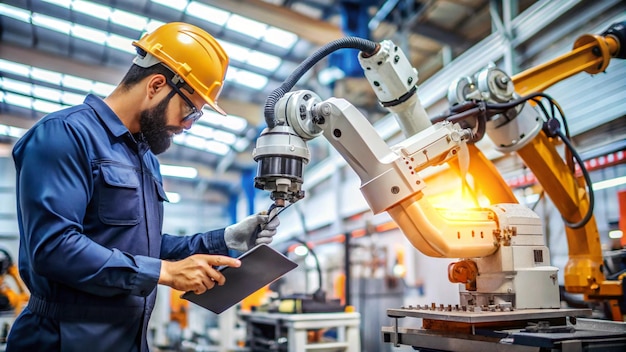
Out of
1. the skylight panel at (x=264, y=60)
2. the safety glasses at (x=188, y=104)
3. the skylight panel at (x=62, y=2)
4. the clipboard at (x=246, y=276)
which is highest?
the skylight panel at (x=62, y=2)

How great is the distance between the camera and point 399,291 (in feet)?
14.3

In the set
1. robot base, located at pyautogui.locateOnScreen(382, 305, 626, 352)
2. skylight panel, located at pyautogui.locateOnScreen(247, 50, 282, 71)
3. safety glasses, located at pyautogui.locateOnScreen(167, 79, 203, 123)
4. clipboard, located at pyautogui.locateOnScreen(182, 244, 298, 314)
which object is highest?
skylight panel, located at pyautogui.locateOnScreen(247, 50, 282, 71)

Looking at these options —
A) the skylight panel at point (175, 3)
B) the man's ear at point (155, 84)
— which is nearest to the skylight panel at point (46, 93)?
the skylight panel at point (175, 3)

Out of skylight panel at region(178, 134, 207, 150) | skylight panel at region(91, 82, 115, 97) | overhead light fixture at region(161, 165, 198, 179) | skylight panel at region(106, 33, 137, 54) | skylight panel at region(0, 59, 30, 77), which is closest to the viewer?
skylight panel at region(106, 33, 137, 54)

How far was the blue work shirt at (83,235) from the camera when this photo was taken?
Result: 116 centimetres

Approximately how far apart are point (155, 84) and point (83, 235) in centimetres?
54

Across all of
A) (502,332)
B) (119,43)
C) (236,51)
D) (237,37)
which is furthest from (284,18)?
(502,332)

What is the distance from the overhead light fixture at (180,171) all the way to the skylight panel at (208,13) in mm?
6125

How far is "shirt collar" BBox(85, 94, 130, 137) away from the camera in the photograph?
56.3 inches

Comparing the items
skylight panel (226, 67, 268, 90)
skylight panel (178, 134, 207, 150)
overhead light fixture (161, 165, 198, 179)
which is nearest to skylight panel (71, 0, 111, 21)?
skylight panel (226, 67, 268, 90)

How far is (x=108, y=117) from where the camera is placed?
1.45 meters

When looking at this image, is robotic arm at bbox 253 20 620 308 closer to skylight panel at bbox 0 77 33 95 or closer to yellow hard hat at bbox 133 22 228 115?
yellow hard hat at bbox 133 22 228 115

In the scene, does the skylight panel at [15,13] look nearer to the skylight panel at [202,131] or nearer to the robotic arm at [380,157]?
the skylight panel at [202,131]

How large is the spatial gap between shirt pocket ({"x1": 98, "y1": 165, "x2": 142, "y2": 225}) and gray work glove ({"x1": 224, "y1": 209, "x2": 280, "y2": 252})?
1.29 feet
